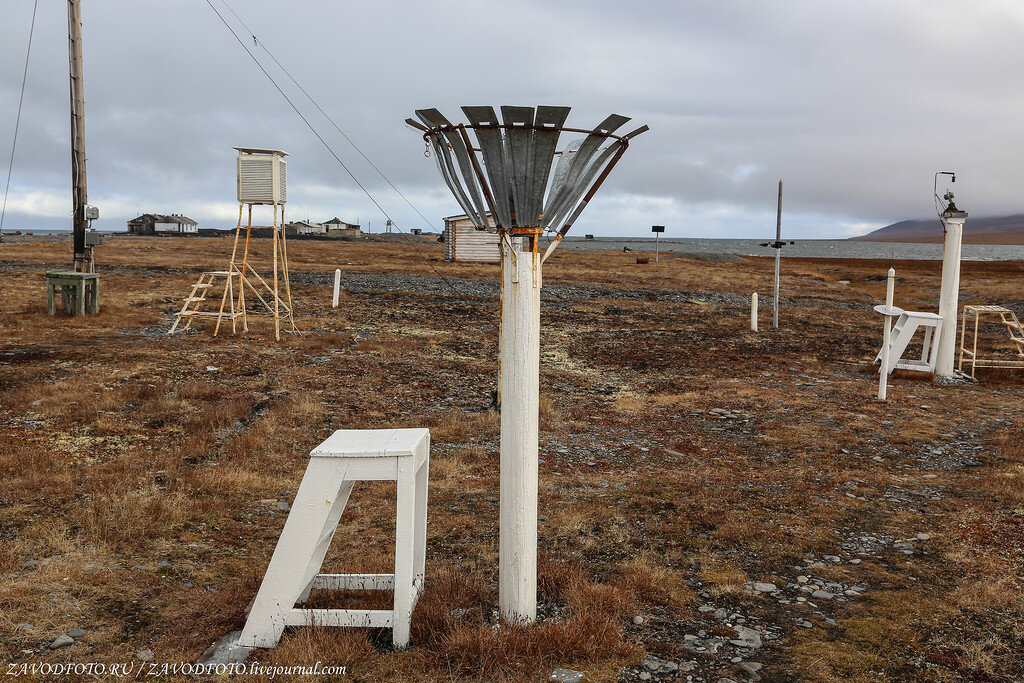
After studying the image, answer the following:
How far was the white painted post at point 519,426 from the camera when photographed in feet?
14.7

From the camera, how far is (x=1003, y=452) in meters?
9.70

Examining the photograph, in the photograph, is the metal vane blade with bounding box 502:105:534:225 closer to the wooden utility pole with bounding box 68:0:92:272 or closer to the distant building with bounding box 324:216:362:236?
the wooden utility pole with bounding box 68:0:92:272

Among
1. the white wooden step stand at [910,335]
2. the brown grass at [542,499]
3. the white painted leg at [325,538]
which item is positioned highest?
the white wooden step stand at [910,335]

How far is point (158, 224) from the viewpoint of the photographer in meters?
96.6

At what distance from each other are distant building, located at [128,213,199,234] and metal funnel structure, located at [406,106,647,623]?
343 ft

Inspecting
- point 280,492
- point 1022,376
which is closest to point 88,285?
point 280,492

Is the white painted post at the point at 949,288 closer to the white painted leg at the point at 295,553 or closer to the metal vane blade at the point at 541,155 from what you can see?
the metal vane blade at the point at 541,155

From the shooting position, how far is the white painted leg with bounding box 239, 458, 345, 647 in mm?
4434

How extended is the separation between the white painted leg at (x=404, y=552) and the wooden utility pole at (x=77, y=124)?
1869 cm

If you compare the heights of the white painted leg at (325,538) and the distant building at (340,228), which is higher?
the distant building at (340,228)

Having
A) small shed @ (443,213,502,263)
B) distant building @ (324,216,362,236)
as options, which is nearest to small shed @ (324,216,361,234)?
distant building @ (324,216,362,236)

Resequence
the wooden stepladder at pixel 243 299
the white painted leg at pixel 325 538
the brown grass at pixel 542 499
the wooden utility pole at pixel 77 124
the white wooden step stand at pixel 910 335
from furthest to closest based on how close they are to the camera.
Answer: the wooden utility pole at pixel 77 124 < the wooden stepladder at pixel 243 299 < the white wooden step stand at pixel 910 335 < the white painted leg at pixel 325 538 < the brown grass at pixel 542 499

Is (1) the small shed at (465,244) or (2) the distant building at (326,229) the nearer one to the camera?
(1) the small shed at (465,244)

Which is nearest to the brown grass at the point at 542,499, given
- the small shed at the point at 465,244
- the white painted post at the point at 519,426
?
the white painted post at the point at 519,426
